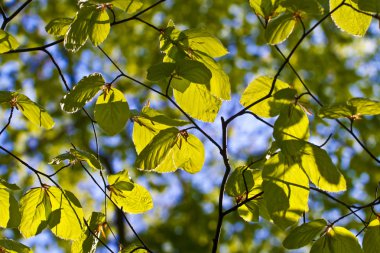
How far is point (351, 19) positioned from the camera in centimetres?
85

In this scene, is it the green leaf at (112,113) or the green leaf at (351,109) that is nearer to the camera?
the green leaf at (351,109)

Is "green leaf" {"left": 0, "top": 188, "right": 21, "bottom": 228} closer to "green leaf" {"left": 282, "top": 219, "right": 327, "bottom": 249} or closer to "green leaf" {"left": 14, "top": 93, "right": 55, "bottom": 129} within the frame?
"green leaf" {"left": 14, "top": 93, "right": 55, "bottom": 129}

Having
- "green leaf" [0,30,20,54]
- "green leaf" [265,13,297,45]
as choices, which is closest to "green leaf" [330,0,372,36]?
"green leaf" [265,13,297,45]

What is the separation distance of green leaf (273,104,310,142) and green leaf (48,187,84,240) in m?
0.38

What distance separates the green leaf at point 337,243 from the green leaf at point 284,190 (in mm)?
53

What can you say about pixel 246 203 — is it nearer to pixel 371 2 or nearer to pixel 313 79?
pixel 371 2

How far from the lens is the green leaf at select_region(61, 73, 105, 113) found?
2.72ft

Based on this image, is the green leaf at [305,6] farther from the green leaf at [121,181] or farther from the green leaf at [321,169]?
the green leaf at [121,181]

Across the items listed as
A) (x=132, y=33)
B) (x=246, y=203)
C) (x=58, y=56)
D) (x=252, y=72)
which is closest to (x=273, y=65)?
(x=252, y=72)

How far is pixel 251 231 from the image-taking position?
6148mm

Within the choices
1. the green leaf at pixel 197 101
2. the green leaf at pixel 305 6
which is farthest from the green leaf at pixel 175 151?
the green leaf at pixel 305 6

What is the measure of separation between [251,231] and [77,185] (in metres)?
2.41

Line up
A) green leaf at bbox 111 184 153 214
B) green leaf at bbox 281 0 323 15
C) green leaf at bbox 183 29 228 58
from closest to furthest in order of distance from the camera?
green leaf at bbox 281 0 323 15, green leaf at bbox 183 29 228 58, green leaf at bbox 111 184 153 214

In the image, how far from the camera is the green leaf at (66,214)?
3.05 ft
